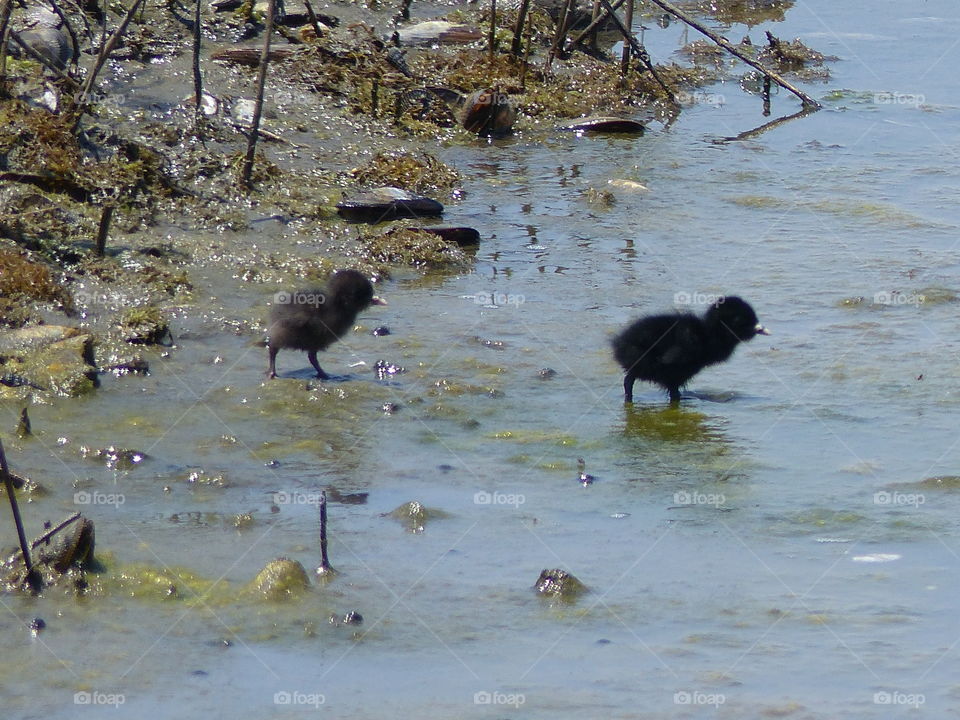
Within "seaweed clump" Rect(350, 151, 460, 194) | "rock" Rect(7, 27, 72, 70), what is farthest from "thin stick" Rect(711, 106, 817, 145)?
"rock" Rect(7, 27, 72, 70)

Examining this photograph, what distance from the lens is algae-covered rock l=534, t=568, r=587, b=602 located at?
534 centimetres

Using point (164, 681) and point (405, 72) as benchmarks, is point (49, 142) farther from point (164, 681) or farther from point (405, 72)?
point (164, 681)

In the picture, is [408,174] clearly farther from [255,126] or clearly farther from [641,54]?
[641,54]

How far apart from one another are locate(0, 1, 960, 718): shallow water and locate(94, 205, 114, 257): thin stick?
0.70 meters

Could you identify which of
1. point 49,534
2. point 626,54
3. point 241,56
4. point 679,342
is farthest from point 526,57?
point 49,534

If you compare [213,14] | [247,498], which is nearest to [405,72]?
[213,14]

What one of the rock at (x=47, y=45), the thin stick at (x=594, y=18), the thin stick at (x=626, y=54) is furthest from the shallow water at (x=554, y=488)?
the thin stick at (x=594, y=18)

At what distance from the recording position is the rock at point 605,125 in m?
13.5

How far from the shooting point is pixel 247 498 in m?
6.18

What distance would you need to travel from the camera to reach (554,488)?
21.4 ft

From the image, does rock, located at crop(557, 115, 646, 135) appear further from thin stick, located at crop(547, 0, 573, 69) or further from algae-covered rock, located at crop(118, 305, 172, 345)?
algae-covered rock, located at crop(118, 305, 172, 345)

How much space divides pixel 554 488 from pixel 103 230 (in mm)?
3883

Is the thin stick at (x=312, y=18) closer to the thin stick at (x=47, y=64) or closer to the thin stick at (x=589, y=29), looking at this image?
the thin stick at (x=589, y=29)

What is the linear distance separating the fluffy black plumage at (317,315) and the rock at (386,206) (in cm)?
218
